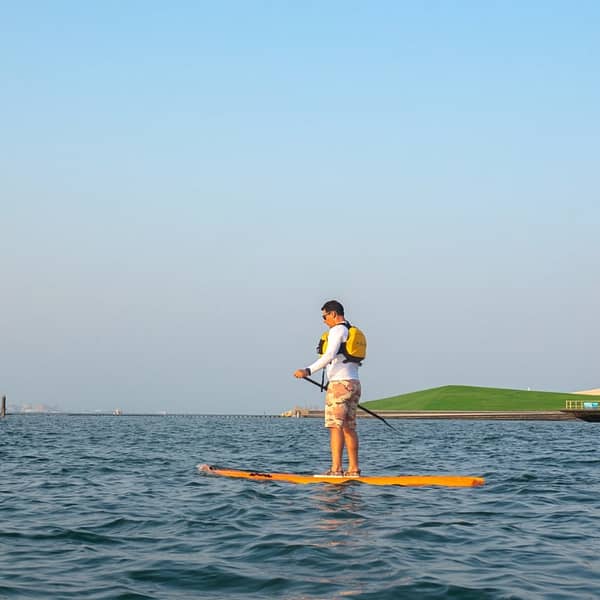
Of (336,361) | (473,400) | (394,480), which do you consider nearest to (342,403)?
(336,361)

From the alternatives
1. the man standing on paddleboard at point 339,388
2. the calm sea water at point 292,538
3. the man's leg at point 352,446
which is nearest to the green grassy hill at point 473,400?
the man's leg at point 352,446

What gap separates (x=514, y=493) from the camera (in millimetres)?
12594

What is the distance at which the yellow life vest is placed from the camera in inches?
541

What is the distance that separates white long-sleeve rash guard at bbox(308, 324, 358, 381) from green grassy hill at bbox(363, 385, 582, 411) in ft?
335

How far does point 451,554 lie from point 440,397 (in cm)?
11871

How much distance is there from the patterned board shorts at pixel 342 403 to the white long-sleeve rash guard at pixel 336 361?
5.0 inches

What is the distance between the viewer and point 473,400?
12031cm

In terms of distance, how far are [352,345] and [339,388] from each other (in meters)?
0.84

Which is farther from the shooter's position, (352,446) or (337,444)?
(352,446)

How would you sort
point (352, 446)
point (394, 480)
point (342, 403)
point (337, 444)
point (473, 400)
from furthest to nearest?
point (473, 400) → point (352, 446) → point (337, 444) → point (342, 403) → point (394, 480)

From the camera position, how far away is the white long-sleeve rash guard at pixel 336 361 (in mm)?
13609

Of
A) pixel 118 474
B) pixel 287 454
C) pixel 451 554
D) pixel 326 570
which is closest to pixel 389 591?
pixel 326 570

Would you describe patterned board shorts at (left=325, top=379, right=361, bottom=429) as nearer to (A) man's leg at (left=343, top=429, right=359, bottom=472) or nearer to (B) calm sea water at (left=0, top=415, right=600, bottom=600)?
(A) man's leg at (left=343, top=429, right=359, bottom=472)

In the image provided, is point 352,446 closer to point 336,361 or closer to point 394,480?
point 394,480
